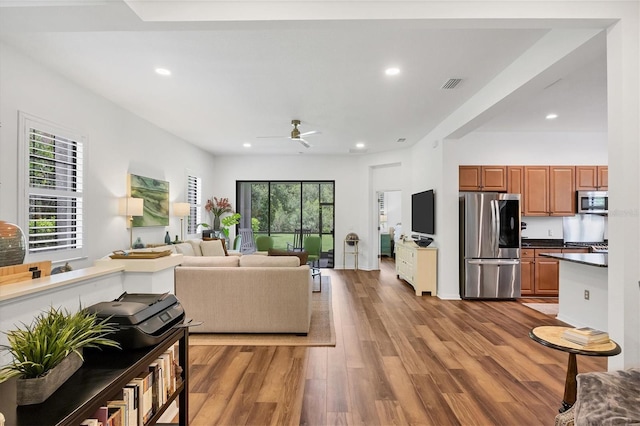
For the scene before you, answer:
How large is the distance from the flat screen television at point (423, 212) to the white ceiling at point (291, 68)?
4.42ft

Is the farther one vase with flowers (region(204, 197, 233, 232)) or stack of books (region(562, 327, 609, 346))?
vase with flowers (region(204, 197, 233, 232))

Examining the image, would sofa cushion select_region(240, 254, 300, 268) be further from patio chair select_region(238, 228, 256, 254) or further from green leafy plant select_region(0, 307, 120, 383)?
patio chair select_region(238, 228, 256, 254)

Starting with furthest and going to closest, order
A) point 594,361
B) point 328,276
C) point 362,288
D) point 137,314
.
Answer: point 328,276, point 362,288, point 594,361, point 137,314

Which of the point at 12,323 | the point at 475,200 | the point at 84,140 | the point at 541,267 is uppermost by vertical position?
the point at 84,140

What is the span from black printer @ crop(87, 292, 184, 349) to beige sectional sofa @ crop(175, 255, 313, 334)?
2118 millimetres

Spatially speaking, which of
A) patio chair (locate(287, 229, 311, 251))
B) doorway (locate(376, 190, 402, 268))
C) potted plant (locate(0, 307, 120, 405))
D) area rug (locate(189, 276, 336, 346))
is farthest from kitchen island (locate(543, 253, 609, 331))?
doorway (locate(376, 190, 402, 268))

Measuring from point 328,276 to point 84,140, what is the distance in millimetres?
5019

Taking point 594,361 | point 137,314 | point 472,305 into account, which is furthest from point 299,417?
point 472,305

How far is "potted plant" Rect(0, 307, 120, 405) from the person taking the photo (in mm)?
986

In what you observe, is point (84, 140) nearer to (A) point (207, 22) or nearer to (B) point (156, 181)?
(B) point (156, 181)

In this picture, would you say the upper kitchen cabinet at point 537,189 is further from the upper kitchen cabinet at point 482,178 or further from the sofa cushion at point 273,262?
the sofa cushion at point 273,262

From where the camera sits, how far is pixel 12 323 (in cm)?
143

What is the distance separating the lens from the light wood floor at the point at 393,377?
2.24 metres

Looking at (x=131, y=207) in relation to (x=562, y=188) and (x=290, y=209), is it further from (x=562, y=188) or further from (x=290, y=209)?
(x=562, y=188)
